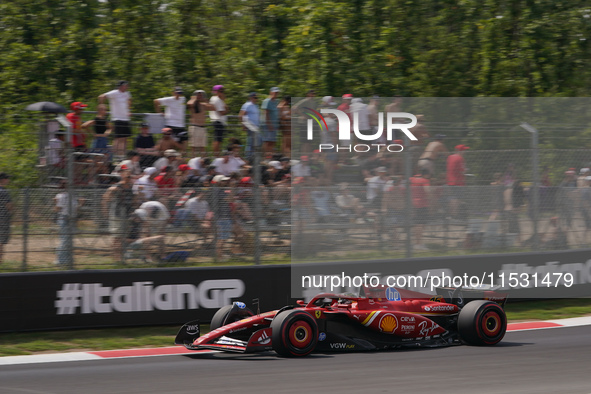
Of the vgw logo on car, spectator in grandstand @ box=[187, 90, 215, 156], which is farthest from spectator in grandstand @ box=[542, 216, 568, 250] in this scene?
spectator in grandstand @ box=[187, 90, 215, 156]

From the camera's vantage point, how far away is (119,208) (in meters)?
9.48

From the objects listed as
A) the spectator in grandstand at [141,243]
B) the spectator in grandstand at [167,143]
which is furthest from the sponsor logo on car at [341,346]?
the spectator in grandstand at [167,143]

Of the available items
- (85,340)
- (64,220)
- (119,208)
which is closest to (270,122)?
(119,208)

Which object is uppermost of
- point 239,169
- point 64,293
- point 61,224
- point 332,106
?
point 332,106

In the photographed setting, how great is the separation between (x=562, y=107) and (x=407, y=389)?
46.4ft

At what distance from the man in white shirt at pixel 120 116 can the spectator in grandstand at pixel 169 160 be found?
54 centimetres

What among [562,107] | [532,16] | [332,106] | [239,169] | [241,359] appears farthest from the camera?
[532,16]

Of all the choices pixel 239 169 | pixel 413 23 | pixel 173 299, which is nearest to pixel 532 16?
pixel 413 23

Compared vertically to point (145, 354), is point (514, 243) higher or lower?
higher

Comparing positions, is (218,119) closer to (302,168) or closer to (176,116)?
(176,116)

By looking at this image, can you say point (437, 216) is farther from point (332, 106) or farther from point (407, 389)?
point (407, 389)

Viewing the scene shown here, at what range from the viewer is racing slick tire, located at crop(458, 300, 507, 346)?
8250 millimetres

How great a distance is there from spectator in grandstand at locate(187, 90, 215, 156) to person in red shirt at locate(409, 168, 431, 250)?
309cm

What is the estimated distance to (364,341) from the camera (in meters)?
7.99
